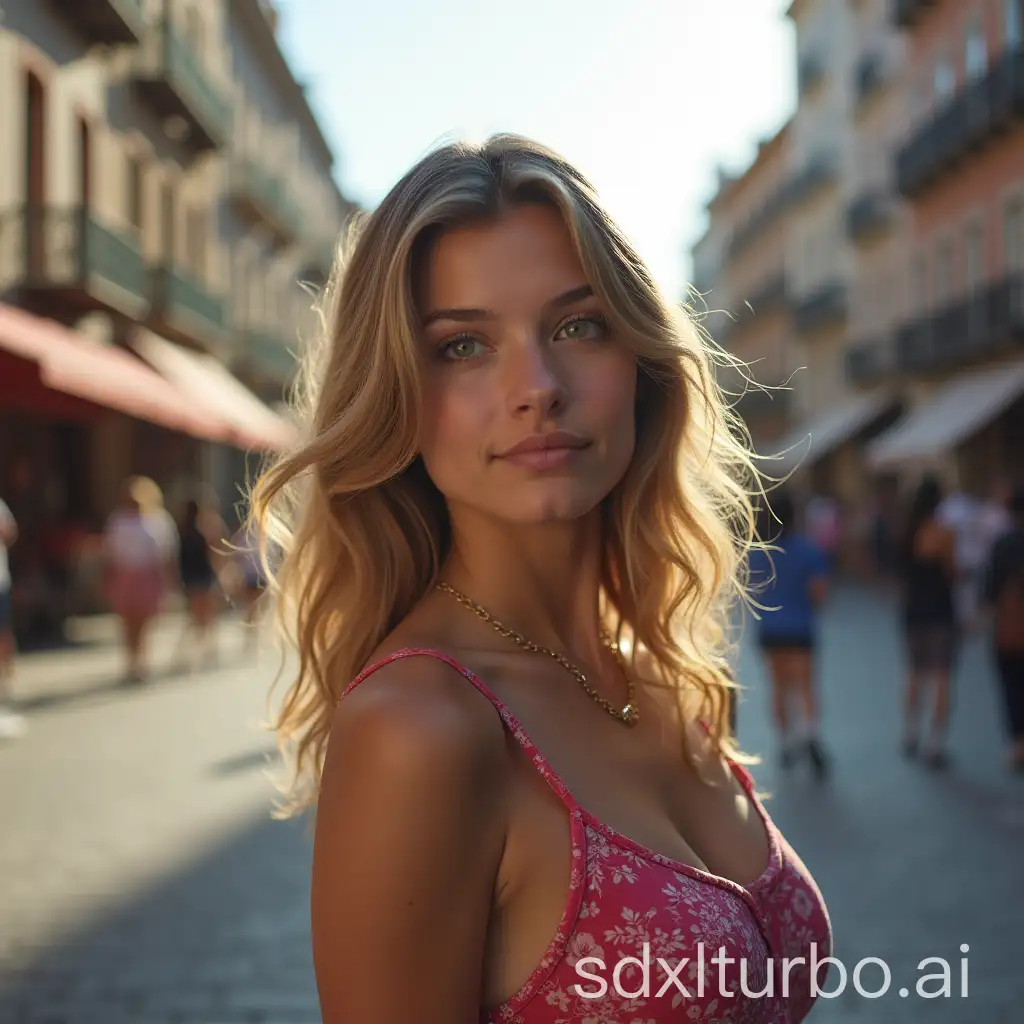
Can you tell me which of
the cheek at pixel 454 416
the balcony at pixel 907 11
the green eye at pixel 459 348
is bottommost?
the cheek at pixel 454 416

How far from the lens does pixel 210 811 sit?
293 inches

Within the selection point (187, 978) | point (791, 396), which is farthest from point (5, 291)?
point (791, 396)

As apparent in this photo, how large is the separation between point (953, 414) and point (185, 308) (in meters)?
14.0

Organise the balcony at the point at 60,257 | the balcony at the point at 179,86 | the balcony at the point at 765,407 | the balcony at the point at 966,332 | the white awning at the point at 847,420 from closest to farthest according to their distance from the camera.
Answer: the balcony at the point at 60,257 < the balcony at the point at 179,86 < the balcony at the point at 966,332 < the white awning at the point at 847,420 < the balcony at the point at 765,407

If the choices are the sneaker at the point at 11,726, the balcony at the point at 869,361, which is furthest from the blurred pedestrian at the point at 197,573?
the balcony at the point at 869,361

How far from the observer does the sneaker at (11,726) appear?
32.4 feet

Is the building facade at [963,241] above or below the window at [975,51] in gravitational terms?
below

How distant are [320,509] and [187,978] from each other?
3.26m

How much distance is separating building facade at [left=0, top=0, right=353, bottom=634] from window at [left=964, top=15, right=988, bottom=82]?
44.5 ft

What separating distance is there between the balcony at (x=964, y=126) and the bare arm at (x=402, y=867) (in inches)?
963

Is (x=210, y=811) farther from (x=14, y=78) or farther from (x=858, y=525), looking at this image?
(x=858, y=525)

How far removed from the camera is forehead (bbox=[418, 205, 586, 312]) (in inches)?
70.7

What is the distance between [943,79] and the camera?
28.5m

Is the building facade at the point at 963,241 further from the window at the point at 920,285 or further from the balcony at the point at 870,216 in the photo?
the balcony at the point at 870,216
